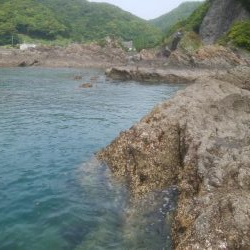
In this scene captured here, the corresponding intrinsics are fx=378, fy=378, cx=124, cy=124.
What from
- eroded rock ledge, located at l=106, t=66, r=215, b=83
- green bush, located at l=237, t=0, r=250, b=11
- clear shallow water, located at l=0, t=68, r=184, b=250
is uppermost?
green bush, located at l=237, t=0, r=250, b=11

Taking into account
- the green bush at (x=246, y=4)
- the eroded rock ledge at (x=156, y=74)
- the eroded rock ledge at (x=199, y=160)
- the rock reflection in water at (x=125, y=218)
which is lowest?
the eroded rock ledge at (x=156, y=74)

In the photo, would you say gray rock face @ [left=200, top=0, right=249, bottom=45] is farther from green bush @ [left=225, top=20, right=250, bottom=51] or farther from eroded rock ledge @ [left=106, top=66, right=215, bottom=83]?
eroded rock ledge @ [left=106, top=66, right=215, bottom=83]

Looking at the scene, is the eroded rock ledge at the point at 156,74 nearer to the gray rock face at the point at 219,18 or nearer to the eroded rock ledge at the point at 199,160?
the gray rock face at the point at 219,18

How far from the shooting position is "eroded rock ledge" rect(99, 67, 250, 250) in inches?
353

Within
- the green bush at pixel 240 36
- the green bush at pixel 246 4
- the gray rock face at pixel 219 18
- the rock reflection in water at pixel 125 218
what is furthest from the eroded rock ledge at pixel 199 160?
the gray rock face at pixel 219 18

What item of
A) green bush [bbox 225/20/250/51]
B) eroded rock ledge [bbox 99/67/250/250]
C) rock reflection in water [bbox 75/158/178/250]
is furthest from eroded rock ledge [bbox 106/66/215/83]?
rock reflection in water [bbox 75/158/178/250]

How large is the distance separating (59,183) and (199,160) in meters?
6.00

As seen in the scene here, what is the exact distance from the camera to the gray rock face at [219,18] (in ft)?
283

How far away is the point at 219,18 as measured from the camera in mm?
91250

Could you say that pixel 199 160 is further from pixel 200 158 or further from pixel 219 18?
pixel 219 18

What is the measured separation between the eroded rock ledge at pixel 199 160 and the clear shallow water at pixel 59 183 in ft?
3.42

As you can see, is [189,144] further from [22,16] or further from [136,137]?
[22,16]

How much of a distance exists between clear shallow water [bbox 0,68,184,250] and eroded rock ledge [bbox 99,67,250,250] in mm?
1043

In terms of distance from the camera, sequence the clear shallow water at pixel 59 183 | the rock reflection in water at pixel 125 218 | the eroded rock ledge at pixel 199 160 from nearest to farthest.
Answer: the eroded rock ledge at pixel 199 160
the rock reflection in water at pixel 125 218
the clear shallow water at pixel 59 183
